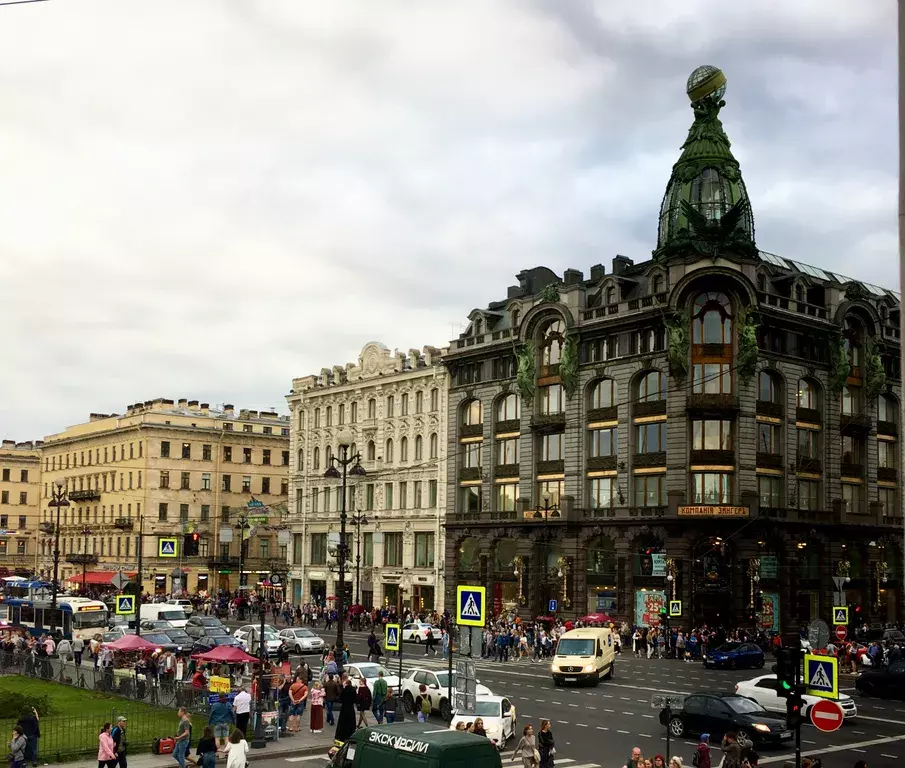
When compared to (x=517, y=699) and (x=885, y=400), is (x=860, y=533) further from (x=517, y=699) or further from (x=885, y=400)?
(x=517, y=699)

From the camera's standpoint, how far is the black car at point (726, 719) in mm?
30891

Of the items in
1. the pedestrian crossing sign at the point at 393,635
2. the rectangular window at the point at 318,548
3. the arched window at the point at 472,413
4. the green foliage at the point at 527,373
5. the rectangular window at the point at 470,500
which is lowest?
the pedestrian crossing sign at the point at 393,635

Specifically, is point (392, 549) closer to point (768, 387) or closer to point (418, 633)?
point (418, 633)

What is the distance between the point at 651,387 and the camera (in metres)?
70.3

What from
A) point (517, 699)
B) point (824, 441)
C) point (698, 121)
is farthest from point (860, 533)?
point (517, 699)

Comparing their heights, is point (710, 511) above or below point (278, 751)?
above

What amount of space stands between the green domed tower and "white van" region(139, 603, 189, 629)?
→ 3689cm

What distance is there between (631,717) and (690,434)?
34043 millimetres

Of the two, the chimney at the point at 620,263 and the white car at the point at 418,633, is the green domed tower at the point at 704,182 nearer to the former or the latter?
the chimney at the point at 620,263

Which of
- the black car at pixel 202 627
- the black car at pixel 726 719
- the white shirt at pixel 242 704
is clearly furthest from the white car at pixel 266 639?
the black car at pixel 726 719

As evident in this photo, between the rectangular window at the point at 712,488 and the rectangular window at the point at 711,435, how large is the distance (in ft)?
5.26

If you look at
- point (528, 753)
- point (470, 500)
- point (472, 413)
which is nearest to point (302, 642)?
point (470, 500)

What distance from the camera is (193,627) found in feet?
196

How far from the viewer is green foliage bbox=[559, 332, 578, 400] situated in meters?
74.6
